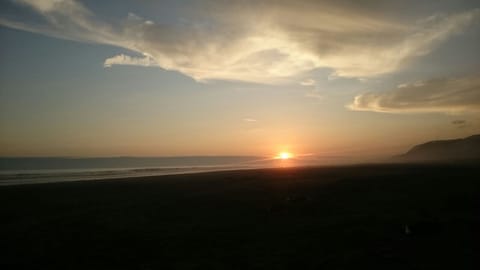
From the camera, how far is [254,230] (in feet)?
52.0

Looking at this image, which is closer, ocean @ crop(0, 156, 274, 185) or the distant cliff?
ocean @ crop(0, 156, 274, 185)

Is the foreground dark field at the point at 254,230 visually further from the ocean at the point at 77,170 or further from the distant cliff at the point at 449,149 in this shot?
the distant cliff at the point at 449,149

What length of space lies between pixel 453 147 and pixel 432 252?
188 meters

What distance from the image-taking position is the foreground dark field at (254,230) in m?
11.8

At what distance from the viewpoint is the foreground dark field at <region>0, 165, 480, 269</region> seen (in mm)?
11844

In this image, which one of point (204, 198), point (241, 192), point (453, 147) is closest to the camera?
point (204, 198)

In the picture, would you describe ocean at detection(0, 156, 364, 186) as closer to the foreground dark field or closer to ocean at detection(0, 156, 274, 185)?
ocean at detection(0, 156, 274, 185)

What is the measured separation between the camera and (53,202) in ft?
85.4

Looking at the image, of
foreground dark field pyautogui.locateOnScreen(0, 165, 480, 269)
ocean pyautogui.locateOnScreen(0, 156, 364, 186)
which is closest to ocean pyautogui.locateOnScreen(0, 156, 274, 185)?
ocean pyautogui.locateOnScreen(0, 156, 364, 186)

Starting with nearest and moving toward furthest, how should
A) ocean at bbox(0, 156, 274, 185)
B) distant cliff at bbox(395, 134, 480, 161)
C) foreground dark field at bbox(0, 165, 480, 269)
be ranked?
foreground dark field at bbox(0, 165, 480, 269) → ocean at bbox(0, 156, 274, 185) → distant cliff at bbox(395, 134, 480, 161)

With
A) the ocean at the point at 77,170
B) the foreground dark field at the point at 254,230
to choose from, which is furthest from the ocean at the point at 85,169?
the foreground dark field at the point at 254,230

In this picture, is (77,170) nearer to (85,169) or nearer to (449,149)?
(85,169)

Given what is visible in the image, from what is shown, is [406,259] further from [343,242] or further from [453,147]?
[453,147]

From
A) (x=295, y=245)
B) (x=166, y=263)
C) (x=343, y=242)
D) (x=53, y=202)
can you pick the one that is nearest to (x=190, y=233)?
(x=166, y=263)
